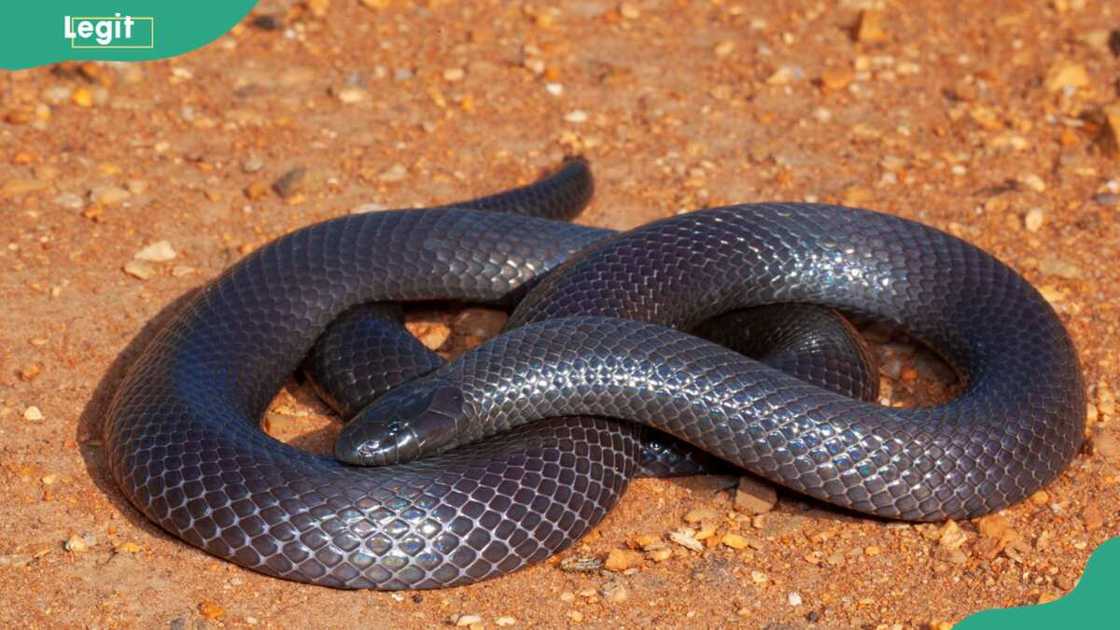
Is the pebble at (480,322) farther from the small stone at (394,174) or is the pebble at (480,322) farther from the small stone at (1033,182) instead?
the small stone at (1033,182)

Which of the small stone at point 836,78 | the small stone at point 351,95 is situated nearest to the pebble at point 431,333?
the small stone at point 351,95

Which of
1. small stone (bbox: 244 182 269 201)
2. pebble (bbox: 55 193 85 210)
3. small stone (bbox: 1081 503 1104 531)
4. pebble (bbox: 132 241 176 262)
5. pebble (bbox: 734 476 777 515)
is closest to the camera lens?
small stone (bbox: 1081 503 1104 531)

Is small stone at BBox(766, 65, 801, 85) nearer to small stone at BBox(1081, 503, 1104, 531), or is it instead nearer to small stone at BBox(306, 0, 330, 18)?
small stone at BBox(306, 0, 330, 18)

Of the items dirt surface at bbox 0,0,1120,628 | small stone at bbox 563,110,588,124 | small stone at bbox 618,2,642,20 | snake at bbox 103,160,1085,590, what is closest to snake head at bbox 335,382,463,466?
snake at bbox 103,160,1085,590

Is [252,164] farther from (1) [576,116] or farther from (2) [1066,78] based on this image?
(2) [1066,78]

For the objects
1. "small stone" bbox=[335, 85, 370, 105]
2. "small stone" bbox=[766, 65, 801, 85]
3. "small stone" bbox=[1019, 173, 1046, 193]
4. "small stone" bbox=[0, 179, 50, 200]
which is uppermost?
"small stone" bbox=[1019, 173, 1046, 193]

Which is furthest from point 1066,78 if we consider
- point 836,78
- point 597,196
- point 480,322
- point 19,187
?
point 19,187
